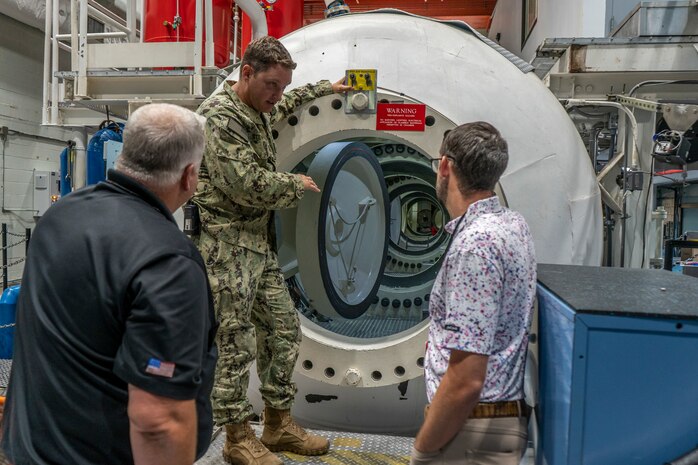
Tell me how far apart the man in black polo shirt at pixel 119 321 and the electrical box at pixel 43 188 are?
7.42 m

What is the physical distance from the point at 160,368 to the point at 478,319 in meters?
0.57

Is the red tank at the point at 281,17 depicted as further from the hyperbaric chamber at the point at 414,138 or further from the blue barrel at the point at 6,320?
the blue barrel at the point at 6,320

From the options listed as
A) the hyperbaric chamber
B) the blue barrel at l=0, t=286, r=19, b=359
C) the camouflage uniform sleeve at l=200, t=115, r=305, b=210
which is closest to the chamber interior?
the hyperbaric chamber

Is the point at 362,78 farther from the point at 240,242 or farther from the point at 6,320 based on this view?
the point at 6,320

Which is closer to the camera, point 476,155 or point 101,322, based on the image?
point 101,322

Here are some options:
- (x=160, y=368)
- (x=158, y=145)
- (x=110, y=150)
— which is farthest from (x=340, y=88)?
(x=110, y=150)

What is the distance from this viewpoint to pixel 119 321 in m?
0.91

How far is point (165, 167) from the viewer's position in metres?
0.98

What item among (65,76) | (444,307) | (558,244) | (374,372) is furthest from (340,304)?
(65,76)

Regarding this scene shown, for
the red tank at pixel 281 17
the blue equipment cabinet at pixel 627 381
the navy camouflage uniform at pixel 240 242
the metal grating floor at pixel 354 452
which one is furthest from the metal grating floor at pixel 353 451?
the red tank at pixel 281 17

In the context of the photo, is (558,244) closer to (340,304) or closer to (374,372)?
(374,372)

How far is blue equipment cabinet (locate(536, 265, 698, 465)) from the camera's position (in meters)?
0.95

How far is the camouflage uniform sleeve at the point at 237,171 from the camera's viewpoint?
1777 mm

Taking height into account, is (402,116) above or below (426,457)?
above
